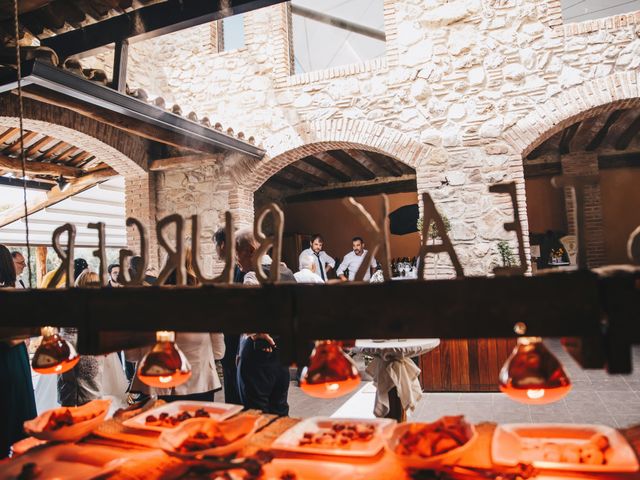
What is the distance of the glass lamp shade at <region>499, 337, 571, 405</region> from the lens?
130 cm

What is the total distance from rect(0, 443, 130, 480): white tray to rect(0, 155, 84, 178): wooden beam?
18.0 feet

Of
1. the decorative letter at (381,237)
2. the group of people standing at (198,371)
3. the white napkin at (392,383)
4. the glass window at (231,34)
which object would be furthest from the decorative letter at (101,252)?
the glass window at (231,34)

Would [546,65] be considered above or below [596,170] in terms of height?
above

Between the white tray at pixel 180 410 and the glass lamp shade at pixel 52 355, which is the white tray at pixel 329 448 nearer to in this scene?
A: the white tray at pixel 180 410

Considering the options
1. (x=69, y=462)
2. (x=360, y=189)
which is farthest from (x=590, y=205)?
(x=69, y=462)

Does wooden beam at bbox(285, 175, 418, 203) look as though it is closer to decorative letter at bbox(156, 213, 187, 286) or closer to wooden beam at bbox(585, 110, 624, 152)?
wooden beam at bbox(585, 110, 624, 152)

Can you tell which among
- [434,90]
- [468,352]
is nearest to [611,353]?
[468,352]

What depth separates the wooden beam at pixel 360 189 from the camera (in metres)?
10.5

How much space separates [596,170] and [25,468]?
9.81 m

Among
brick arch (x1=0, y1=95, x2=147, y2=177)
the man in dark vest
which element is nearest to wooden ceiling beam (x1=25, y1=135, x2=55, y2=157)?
brick arch (x1=0, y1=95, x2=147, y2=177)

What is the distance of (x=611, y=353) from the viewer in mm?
1145

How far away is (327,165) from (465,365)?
4.95 metres

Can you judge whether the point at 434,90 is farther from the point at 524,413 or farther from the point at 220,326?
the point at 220,326

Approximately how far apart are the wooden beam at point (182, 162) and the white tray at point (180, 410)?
4.78 metres
